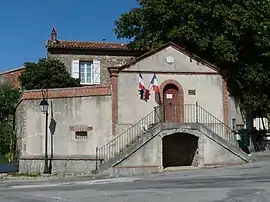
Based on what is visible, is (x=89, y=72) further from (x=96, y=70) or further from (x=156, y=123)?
(x=156, y=123)

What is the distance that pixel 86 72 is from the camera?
117 feet

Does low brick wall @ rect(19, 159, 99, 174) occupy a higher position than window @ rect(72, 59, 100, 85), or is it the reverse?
window @ rect(72, 59, 100, 85)

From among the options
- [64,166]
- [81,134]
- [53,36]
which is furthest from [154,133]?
[53,36]

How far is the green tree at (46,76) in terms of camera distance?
1242 inches

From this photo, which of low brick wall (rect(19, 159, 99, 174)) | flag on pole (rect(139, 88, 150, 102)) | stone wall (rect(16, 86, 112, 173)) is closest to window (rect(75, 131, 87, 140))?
stone wall (rect(16, 86, 112, 173))

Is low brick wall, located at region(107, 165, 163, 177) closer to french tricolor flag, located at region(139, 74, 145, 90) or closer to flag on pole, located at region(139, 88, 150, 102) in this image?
flag on pole, located at region(139, 88, 150, 102)

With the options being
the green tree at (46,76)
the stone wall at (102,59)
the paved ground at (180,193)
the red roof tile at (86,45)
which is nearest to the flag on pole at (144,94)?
the green tree at (46,76)

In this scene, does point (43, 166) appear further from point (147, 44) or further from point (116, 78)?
point (147, 44)

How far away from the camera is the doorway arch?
2698 cm

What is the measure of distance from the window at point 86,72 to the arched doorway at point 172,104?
1009 cm

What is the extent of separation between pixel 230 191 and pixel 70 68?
22.1 metres

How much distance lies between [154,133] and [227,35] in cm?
860

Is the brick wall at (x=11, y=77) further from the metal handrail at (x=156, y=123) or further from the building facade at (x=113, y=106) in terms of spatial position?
the metal handrail at (x=156, y=123)

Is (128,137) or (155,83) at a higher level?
(155,83)
